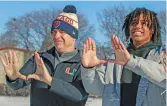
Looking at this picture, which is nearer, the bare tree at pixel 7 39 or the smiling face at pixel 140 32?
the smiling face at pixel 140 32

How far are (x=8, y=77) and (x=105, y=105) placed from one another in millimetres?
858

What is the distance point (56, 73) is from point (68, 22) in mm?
460

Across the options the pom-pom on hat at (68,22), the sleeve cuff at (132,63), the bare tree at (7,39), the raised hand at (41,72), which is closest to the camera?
the sleeve cuff at (132,63)

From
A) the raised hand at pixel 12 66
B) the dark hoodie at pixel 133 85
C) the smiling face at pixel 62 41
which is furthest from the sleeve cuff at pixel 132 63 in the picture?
the raised hand at pixel 12 66

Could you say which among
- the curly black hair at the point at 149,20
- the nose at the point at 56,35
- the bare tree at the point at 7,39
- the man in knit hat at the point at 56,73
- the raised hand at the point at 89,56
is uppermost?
the curly black hair at the point at 149,20

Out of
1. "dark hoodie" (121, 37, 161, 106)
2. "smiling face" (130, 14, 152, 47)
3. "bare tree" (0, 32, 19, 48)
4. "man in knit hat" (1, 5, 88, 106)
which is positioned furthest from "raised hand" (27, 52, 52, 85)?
"bare tree" (0, 32, 19, 48)

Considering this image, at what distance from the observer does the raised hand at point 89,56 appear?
2283 millimetres

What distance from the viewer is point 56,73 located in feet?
9.00

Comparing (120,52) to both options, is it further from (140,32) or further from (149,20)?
(149,20)

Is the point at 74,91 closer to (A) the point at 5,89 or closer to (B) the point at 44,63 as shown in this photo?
(B) the point at 44,63

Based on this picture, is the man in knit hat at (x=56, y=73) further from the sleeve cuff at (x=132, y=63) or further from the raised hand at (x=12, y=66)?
the sleeve cuff at (x=132, y=63)

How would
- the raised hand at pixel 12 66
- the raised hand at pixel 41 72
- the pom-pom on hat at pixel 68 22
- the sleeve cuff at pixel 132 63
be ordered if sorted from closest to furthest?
the sleeve cuff at pixel 132 63 → the raised hand at pixel 41 72 → the raised hand at pixel 12 66 → the pom-pom on hat at pixel 68 22

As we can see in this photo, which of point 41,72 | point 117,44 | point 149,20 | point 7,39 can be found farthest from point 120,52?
point 7,39

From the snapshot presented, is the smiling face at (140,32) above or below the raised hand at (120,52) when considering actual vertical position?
above
